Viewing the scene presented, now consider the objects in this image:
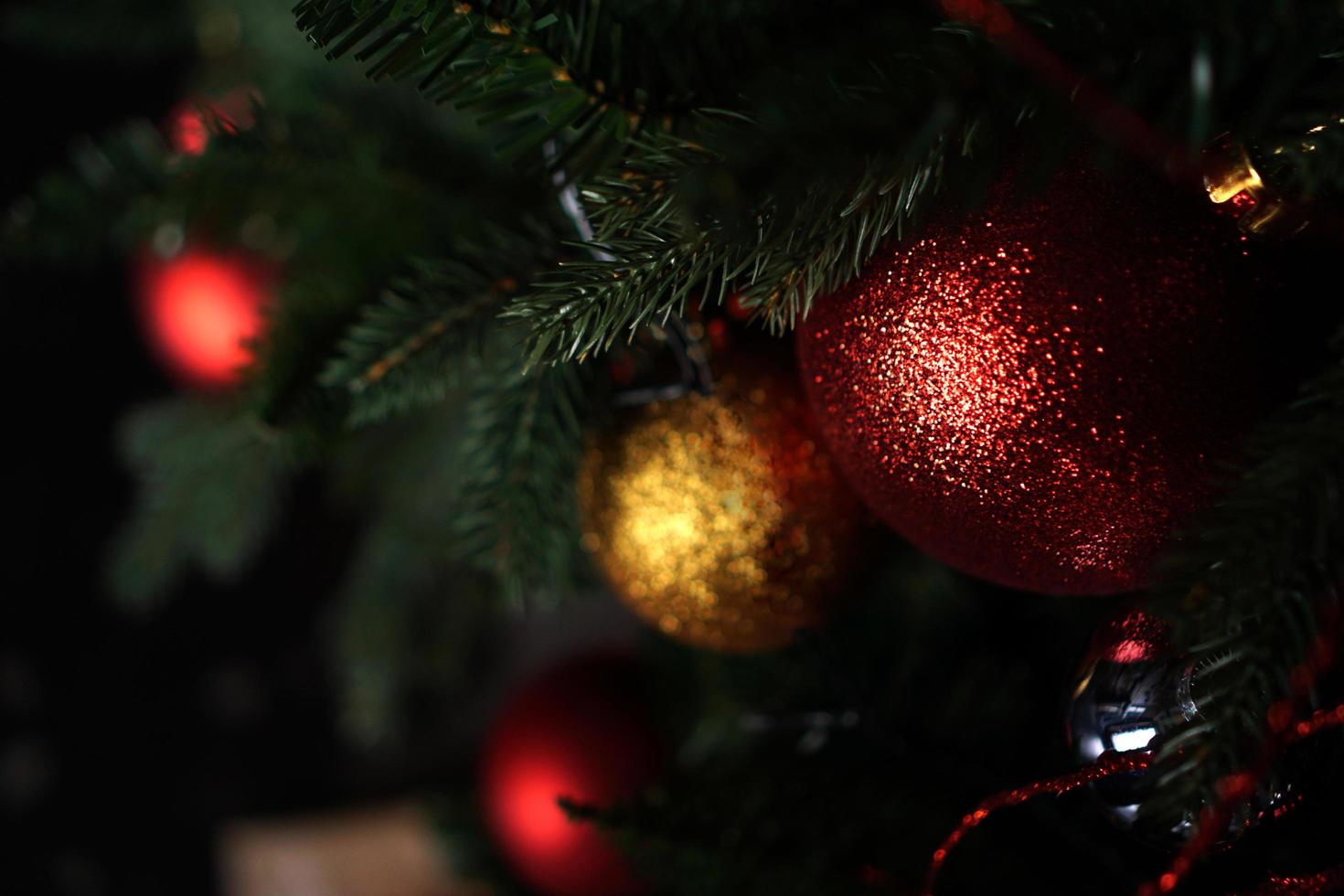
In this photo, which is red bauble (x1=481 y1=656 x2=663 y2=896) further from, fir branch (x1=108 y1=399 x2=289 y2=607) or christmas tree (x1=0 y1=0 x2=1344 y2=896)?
fir branch (x1=108 y1=399 x2=289 y2=607)

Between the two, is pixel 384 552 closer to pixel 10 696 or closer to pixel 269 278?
pixel 269 278

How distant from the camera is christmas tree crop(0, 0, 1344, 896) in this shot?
23 cm

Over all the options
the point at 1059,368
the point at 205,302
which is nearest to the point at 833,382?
the point at 1059,368

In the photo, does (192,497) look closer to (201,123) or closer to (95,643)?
(201,123)

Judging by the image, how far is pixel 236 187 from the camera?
471mm

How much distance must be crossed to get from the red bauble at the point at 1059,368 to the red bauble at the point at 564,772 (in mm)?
355

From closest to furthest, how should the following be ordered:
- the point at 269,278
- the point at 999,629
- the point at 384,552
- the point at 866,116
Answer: the point at 866,116, the point at 999,629, the point at 269,278, the point at 384,552

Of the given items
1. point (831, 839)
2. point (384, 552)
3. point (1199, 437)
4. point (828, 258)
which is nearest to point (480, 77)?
point (828, 258)

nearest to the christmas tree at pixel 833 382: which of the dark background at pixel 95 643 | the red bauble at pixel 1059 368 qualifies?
the red bauble at pixel 1059 368

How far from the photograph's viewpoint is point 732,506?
368mm

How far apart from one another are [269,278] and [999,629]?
535mm

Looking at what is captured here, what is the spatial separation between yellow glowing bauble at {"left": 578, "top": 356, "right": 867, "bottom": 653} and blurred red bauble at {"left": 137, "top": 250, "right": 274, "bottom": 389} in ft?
1.25

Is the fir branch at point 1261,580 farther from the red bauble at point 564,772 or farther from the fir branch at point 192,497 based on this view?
the fir branch at point 192,497

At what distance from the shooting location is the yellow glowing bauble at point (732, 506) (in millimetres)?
367
